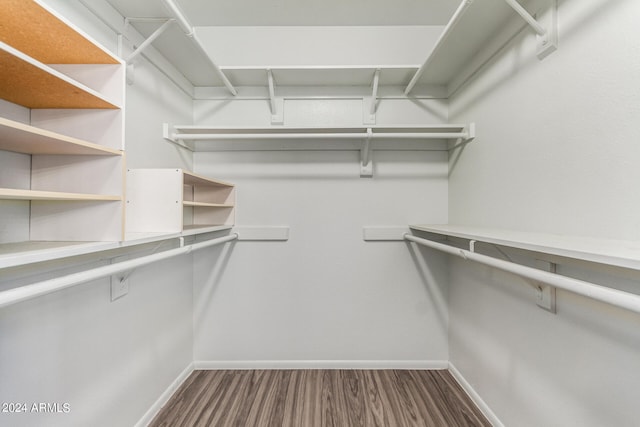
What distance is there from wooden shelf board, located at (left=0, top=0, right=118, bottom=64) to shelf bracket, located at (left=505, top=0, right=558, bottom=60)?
1.44m

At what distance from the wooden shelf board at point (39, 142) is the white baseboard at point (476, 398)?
6.73 feet

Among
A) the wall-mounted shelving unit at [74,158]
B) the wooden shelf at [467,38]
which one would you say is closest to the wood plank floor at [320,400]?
the wall-mounted shelving unit at [74,158]

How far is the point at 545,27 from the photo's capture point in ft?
3.33

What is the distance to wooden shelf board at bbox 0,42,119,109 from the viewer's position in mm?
604

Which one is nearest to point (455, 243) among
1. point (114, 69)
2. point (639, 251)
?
point (639, 251)

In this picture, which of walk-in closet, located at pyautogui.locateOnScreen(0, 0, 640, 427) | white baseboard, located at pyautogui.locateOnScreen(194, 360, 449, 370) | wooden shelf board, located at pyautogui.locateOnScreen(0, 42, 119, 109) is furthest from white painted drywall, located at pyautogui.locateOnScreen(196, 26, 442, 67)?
white baseboard, located at pyautogui.locateOnScreen(194, 360, 449, 370)

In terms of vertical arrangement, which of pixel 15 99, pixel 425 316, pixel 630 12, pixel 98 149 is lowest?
pixel 425 316

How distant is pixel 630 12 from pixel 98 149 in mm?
1629

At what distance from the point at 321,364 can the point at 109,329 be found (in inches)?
50.6

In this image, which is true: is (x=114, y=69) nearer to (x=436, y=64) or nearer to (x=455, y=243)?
(x=436, y=64)

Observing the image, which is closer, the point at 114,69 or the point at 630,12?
the point at 630,12

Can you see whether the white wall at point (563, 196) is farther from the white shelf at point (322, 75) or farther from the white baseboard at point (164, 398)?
the white baseboard at point (164, 398)

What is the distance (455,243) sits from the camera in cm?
169

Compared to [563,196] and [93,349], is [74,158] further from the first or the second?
[563,196]
